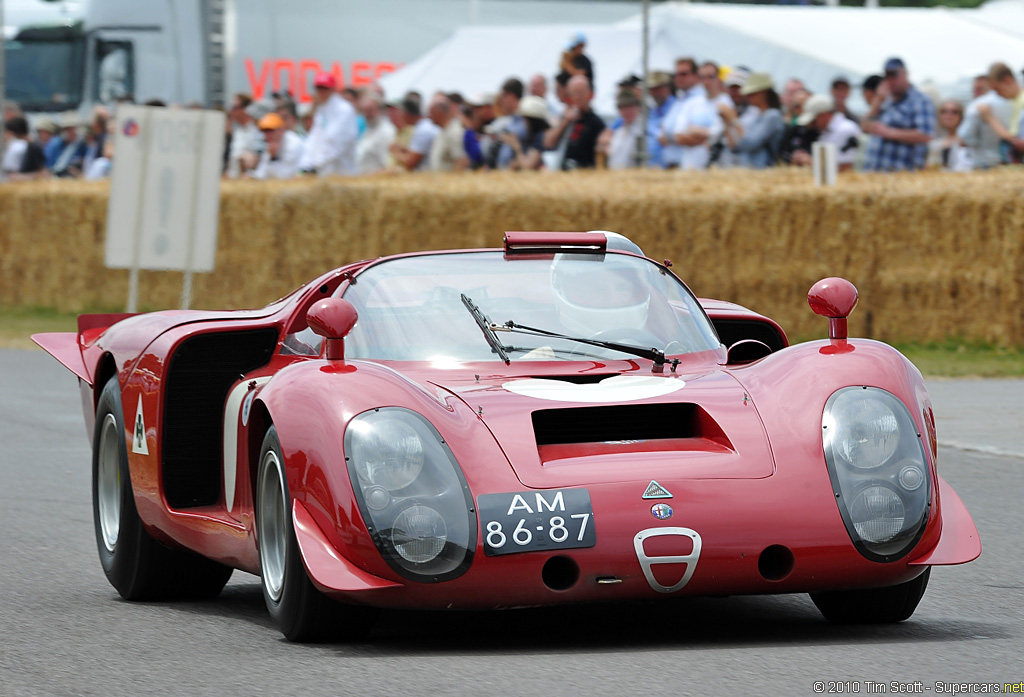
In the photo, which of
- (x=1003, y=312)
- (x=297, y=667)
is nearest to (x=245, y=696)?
(x=297, y=667)

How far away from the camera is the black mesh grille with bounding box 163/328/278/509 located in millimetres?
5590

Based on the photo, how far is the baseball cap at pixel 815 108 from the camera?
1515cm

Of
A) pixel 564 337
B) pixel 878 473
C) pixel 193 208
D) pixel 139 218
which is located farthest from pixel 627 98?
pixel 878 473

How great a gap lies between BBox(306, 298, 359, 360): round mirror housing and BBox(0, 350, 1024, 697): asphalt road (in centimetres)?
74

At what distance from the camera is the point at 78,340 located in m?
6.59

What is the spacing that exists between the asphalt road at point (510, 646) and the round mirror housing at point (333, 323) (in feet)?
2.43

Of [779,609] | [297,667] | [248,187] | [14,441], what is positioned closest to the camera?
[297,667]

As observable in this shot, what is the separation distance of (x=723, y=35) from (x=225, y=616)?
1667cm

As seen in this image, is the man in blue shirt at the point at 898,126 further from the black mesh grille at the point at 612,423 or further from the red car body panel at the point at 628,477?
the black mesh grille at the point at 612,423

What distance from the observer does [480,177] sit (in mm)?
15586

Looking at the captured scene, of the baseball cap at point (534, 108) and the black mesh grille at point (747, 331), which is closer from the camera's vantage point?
the black mesh grille at point (747, 331)

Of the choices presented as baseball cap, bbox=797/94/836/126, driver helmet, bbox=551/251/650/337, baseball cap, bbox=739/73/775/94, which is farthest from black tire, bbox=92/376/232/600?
baseball cap, bbox=797/94/836/126

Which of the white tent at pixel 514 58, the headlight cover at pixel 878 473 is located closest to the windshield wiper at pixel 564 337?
the headlight cover at pixel 878 473

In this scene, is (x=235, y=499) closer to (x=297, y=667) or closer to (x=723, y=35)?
(x=297, y=667)
